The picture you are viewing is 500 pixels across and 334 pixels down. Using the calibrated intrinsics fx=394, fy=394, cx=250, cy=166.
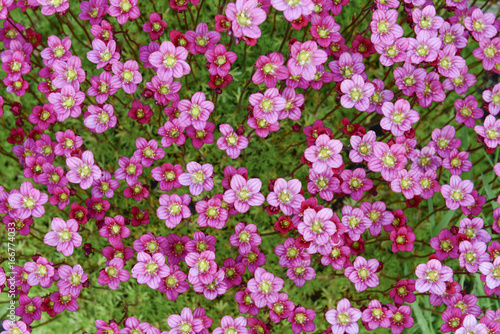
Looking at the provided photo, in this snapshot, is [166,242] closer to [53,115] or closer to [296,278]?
[296,278]

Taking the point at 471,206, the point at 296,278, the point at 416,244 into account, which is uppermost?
the point at 471,206

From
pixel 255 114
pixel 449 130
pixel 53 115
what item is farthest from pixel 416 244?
pixel 53 115

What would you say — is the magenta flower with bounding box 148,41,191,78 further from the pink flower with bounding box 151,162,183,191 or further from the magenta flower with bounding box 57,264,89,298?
the magenta flower with bounding box 57,264,89,298

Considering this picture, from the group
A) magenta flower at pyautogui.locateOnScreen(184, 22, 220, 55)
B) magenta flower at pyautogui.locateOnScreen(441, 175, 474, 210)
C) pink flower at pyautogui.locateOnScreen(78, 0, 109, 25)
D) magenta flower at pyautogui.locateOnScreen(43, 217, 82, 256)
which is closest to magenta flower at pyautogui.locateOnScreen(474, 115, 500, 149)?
magenta flower at pyautogui.locateOnScreen(441, 175, 474, 210)

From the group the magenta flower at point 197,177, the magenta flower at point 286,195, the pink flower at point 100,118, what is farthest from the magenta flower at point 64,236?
the magenta flower at point 286,195

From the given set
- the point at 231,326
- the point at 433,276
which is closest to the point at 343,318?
the point at 433,276

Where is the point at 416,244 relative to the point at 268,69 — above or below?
below
